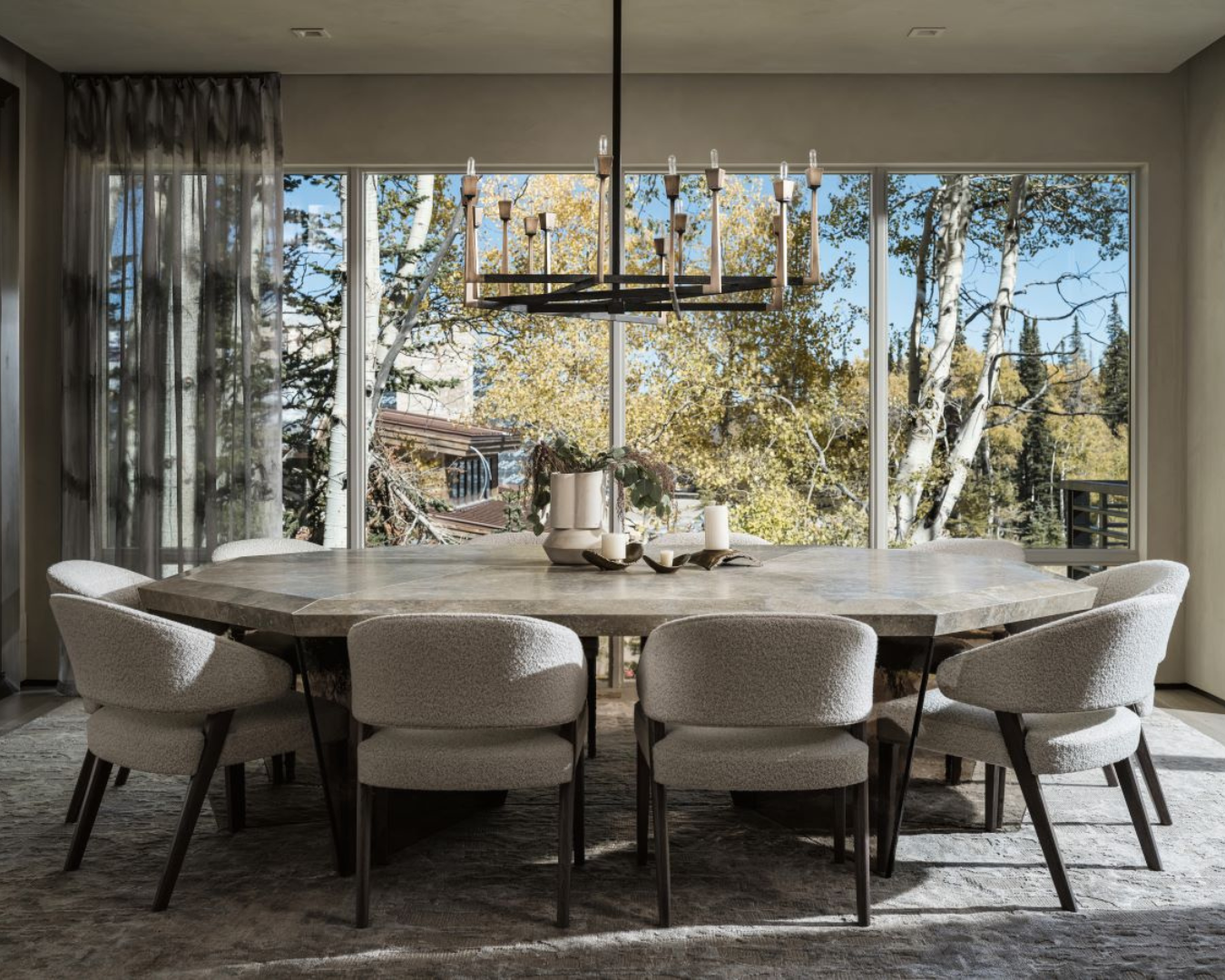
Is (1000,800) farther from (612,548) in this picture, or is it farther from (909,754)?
(612,548)

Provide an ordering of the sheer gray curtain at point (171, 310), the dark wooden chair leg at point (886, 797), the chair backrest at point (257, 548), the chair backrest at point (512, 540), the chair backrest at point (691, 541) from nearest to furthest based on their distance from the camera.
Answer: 1. the dark wooden chair leg at point (886, 797)
2. the chair backrest at point (257, 548)
3. the chair backrest at point (691, 541)
4. the chair backrest at point (512, 540)
5. the sheer gray curtain at point (171, 310)

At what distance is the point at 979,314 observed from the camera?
511 cm

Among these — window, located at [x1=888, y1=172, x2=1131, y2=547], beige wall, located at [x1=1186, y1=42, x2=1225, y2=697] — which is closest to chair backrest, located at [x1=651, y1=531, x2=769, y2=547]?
window, located at [x1=888, y1=172, x2=1131, y2=547]

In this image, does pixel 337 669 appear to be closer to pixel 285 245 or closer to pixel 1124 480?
pixel 285 245

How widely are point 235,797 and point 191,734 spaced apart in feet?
1.85

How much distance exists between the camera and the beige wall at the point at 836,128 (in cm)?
502

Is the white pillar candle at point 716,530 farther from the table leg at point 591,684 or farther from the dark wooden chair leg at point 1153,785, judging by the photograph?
the dark wooden chair leg at point 1153,785

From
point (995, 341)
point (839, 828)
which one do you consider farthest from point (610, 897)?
point (995, 341)

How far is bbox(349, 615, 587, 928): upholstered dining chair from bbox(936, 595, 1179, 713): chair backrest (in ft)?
2.97

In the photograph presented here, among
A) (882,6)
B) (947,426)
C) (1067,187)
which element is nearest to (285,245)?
(882,6)

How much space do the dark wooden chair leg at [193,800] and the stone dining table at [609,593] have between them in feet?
0.76

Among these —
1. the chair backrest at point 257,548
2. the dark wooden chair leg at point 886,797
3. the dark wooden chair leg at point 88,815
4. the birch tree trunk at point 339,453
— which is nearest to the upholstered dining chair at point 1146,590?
the dark wooden chair leg at point 886,797

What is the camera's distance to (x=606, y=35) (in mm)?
4516

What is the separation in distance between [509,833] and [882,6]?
10.3 feet
